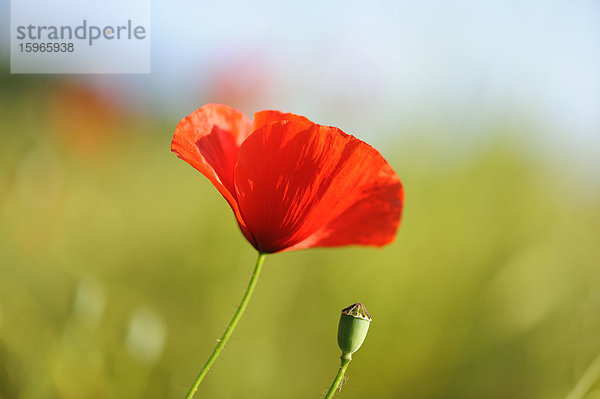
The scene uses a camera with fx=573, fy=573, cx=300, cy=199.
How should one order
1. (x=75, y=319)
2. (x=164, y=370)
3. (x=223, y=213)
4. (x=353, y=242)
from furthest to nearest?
1. (x=223, y=213)
2. (x=164, y=370)
3. (x=75, y=319)
4. (x=353, y=242)

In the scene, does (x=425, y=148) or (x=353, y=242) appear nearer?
(x=353, y=242)

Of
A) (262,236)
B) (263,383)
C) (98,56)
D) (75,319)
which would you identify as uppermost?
(98,56)

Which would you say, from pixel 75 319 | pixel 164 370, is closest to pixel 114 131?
pixel 164 370

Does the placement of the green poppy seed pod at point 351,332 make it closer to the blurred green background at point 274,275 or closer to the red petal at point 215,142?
the red petal at point 215,142

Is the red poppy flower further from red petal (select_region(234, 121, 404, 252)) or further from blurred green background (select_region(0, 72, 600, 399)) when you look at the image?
blurred green background (select_region(0, 72, 600, 399))

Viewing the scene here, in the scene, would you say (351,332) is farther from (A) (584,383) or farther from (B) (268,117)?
(A) (584,383)

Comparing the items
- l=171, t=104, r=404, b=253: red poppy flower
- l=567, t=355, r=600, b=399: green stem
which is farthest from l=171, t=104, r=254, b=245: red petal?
l=567, t=355, r=600, b=399: green stem

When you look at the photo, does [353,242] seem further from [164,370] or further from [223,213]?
[223,213]
